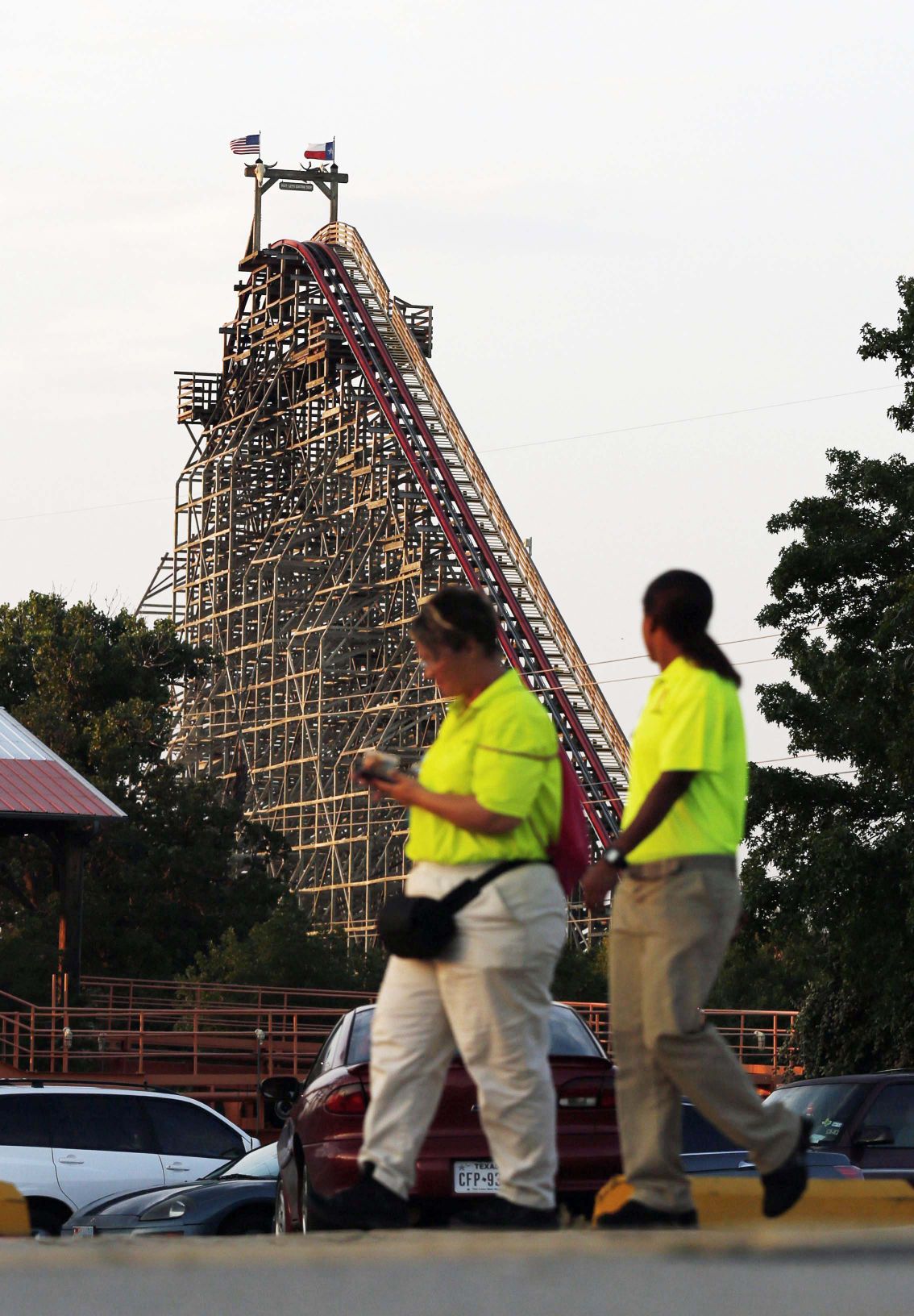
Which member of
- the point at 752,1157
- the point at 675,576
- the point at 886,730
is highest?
the point at 886,730

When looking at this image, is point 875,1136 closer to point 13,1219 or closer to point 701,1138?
point 701,1138

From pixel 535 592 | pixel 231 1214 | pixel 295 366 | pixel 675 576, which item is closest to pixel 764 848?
pixel 231 1214

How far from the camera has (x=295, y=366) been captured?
53.2 m

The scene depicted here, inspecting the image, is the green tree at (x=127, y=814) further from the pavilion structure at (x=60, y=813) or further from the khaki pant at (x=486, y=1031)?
the khaki pant at (x=486, y=1031)

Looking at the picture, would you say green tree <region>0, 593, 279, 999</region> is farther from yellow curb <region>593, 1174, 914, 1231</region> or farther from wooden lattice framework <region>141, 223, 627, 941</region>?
yellow curb <region>593, 1174, 914, 1231</region>

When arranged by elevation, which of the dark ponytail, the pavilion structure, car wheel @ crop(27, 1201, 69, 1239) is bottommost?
car wheel @ crop(27, 1201, 69, 1239)

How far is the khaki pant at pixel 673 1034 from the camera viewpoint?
5.21m

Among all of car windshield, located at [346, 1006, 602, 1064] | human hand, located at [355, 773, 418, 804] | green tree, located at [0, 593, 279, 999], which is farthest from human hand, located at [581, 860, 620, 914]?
green tree, located at [0, 593, 279, 999]

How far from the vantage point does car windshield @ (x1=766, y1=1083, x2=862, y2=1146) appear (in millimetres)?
13133

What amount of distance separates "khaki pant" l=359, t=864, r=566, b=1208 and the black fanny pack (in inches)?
1.0

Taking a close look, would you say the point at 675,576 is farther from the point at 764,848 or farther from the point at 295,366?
the point at 295,366

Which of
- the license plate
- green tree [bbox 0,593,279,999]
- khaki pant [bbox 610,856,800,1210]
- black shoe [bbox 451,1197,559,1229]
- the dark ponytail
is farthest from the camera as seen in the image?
green tree [bbox 0,593,279,999]

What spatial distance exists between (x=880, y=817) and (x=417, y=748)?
24.0m

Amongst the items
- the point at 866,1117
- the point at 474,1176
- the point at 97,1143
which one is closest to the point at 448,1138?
the point at 474,1176
